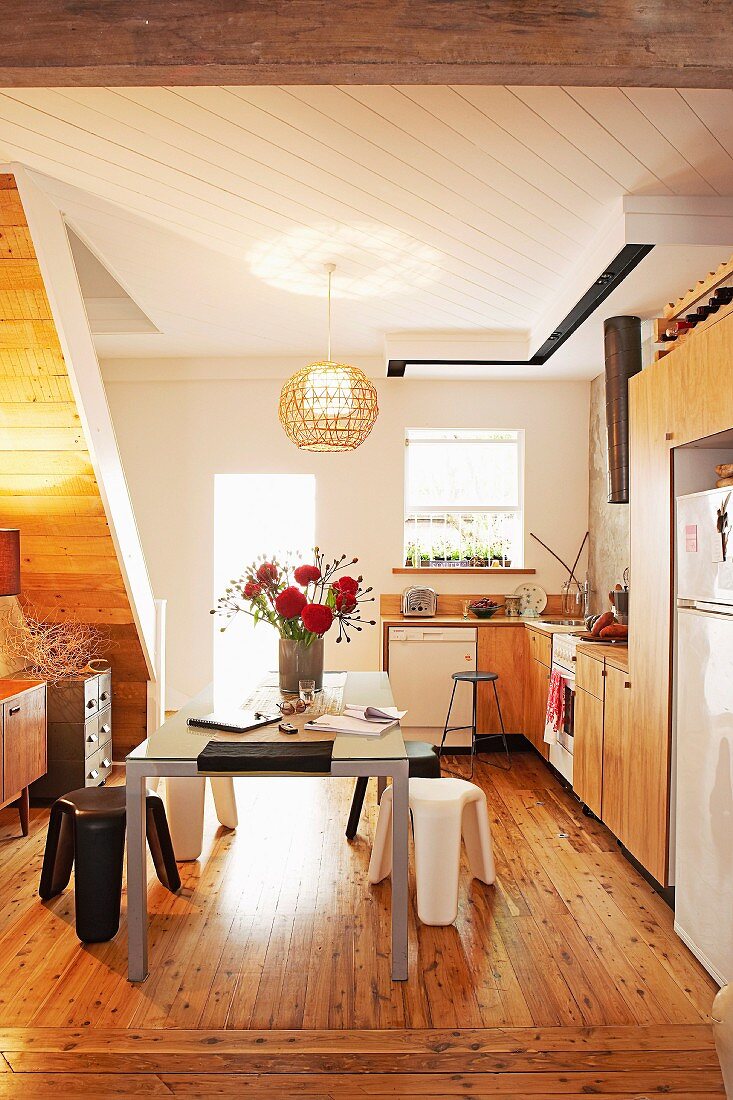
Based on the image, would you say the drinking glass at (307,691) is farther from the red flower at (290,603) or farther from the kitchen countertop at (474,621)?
the kitchen countertop at (474,621)

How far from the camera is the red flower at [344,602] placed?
346 cm

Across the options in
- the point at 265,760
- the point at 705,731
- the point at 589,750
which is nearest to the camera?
the point at 265,760

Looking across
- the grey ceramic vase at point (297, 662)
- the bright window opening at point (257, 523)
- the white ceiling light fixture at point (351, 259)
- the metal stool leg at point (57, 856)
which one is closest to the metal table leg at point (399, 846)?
the grey ceramic vase at point (297, 662)

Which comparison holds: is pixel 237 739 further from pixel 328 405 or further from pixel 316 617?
pixel 328 405

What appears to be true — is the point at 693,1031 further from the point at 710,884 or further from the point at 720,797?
the point at 720,797

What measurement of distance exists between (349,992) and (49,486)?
262 cm

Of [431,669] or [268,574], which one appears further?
[431,669]

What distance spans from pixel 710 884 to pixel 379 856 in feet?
4.30

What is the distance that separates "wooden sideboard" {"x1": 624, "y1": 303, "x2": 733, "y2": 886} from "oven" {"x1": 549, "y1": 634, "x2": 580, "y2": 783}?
0.97 meters

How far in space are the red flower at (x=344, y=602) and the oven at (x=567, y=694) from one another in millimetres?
1474

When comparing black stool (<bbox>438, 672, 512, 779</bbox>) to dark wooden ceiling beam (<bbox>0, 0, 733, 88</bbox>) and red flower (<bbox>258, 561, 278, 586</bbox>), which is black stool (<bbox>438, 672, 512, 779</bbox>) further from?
dark wooden ceiling beam (<bbox>0, 0, 733, 88</bbox>)

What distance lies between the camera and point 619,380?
469cm

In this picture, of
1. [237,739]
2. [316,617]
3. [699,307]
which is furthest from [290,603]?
[699,307]

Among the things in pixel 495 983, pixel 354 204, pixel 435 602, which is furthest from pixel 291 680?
pixel 435 602
